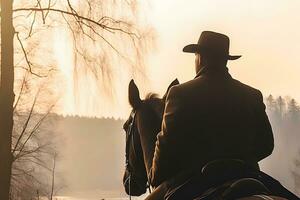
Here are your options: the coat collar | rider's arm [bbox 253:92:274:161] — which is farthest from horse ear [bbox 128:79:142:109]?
rider's arm [bbox 253:92:274:161]

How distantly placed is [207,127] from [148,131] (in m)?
0.99

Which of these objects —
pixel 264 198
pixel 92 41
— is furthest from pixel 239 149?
pixel 92 41

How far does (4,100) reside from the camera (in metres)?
11.2

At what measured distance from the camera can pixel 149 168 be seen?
5.45 m

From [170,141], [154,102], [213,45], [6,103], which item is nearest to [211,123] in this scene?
[170,141]

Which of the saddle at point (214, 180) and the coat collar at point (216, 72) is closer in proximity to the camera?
the saddle at point (214, 180)

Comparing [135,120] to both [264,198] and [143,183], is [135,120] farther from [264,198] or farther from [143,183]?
[264,198]

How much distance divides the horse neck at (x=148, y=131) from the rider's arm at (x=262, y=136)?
99 cm

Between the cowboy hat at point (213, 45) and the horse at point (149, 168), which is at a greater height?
the cowboy hat at point (213, 45)

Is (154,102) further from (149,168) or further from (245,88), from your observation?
(245,88)

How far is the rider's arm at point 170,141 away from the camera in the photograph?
4699 mm

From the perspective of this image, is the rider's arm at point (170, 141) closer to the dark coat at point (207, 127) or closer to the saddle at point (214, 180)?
the dark coat at point (207, 127)

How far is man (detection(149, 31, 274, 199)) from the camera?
4.66 m

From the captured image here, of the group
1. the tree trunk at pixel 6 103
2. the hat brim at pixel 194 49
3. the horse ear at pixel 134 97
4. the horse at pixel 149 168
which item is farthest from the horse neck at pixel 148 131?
the tree trunk at pixel 6 103
